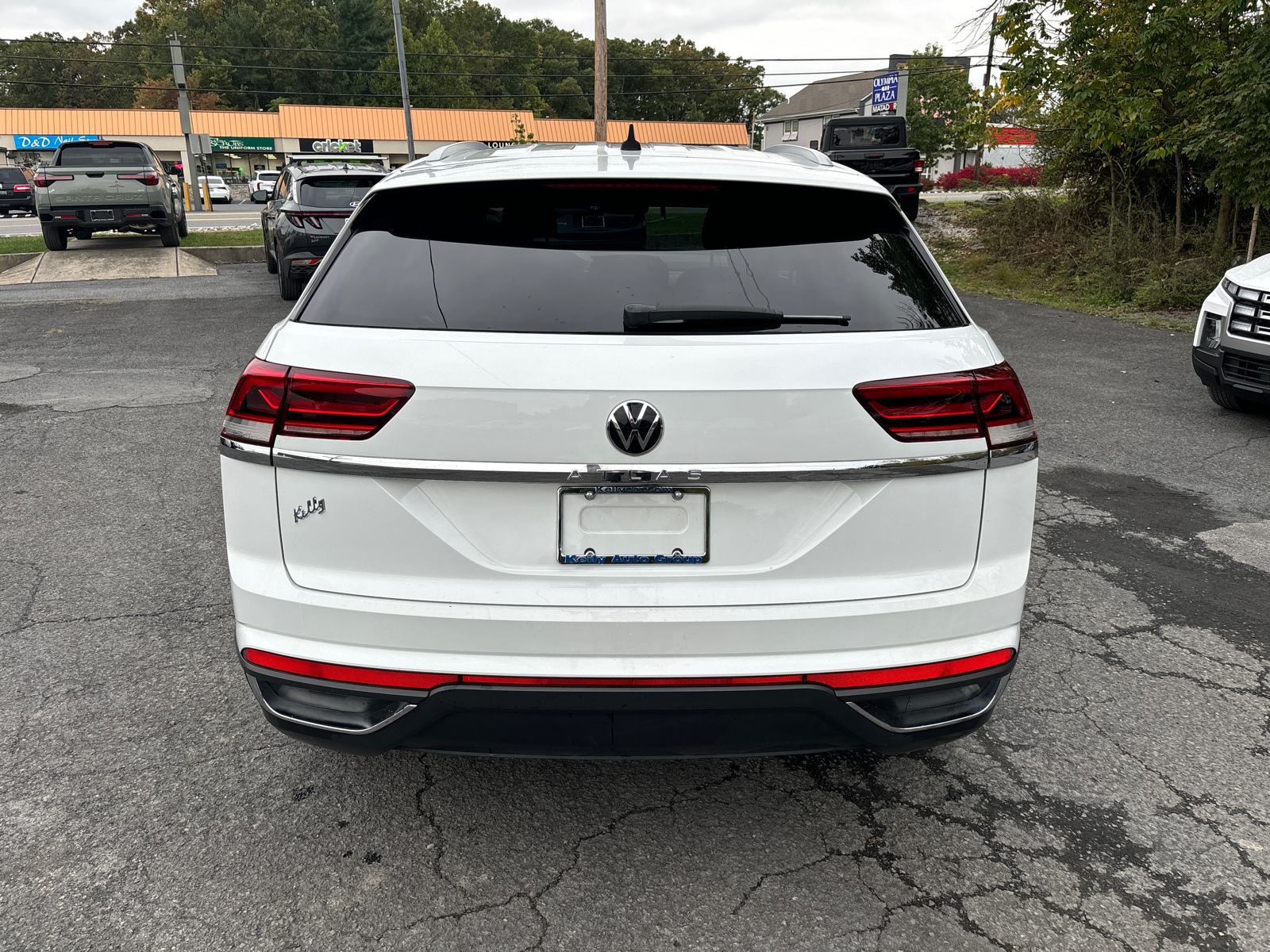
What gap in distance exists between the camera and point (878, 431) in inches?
78.2

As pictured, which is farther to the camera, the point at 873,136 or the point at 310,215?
the point at 873,136

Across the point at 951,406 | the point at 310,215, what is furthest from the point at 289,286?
the point at 951,406

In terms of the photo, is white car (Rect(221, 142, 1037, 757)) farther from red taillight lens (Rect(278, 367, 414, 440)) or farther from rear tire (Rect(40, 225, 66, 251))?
rear tire (Rect(40, 225, 66, 251))

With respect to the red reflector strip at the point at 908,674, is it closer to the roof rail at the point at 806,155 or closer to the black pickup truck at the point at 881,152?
the roof rail at the point at 806,155

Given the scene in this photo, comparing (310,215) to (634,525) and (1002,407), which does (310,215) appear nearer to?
(634,525)

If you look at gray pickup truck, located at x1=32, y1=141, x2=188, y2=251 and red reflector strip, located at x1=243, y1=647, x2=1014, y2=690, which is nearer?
red reflector strip, located at x1=243, y1=647, x2=1014, y2=690

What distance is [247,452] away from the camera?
207 centimetres

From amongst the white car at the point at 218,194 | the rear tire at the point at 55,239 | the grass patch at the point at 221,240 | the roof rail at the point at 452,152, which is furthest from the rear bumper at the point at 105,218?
the white car at the point at 218,194

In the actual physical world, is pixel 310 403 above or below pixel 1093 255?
above

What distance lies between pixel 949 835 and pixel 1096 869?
1.17ft

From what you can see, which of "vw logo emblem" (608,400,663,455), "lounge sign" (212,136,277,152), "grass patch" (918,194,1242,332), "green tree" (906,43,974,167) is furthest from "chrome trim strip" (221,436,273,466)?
"lounge sign" (212,136,277,152)

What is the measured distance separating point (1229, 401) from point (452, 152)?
259 inches

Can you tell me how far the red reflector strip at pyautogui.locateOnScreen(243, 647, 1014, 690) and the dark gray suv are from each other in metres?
9.91

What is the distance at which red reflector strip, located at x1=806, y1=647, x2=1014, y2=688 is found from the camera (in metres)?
2.04
